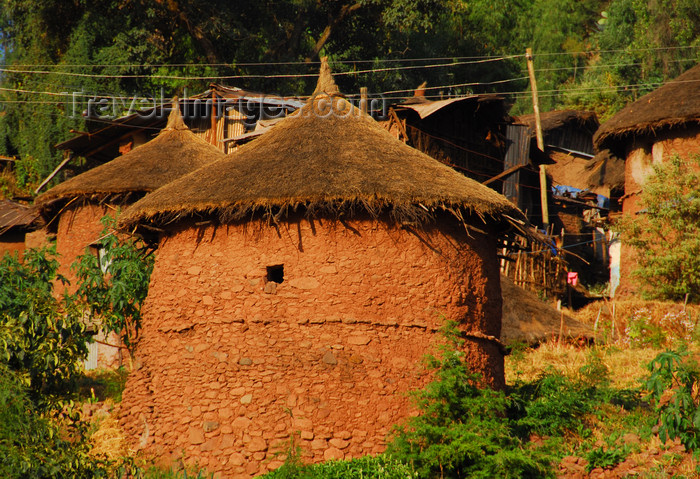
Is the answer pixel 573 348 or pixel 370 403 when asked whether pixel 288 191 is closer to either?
pixel 370 403

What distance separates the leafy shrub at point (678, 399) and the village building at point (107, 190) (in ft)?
33.3

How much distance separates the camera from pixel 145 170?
16.8 metres

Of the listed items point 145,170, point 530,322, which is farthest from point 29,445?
point 530,322

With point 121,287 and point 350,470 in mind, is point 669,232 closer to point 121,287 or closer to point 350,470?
point 350,470

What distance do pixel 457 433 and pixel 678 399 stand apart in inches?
106

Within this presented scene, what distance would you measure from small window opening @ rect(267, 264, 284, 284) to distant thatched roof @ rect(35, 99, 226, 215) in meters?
6.30

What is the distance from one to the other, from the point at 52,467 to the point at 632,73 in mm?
28697

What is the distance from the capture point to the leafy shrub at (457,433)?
942 cm

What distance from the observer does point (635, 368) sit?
14844mm

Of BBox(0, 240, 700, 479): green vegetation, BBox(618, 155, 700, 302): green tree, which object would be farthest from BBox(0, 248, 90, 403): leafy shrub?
BBox(618, 155, 700, 302): green tree

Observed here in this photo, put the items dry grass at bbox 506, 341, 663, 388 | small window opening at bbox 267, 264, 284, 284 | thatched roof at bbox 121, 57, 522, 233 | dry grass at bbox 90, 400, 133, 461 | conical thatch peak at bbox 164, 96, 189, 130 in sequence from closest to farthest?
1. thatched roof at bbox 121, 57, 522, 233
2. small window opening at bbox 267, 264, 284, 284
3. dry grass at bbox 90, 400, 133, 461
4. dry grass at bbox 506, 341, 663, 388
5. conical thatch peak at bbox 164, 96, 189, 130

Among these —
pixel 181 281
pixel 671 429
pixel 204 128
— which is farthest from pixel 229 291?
pixel 204 128

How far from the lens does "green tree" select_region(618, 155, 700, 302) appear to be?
1814 centimetres

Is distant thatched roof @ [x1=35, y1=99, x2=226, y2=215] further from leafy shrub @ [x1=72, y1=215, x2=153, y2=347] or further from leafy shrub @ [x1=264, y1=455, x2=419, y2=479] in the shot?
leafy shrub @ [x1=264, y1=455, x2=419, y2=479]
